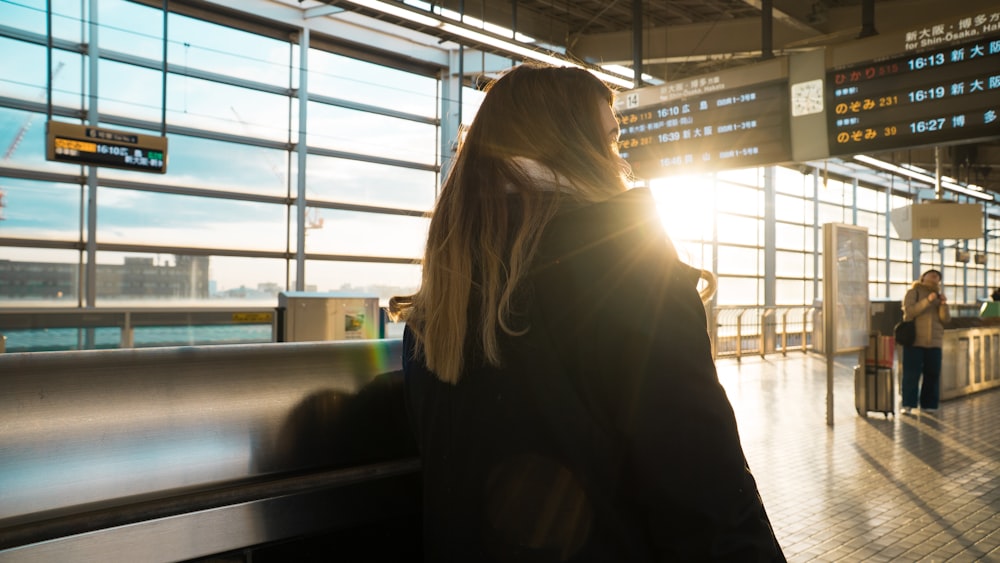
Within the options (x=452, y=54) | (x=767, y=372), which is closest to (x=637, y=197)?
(x=767, y=372)

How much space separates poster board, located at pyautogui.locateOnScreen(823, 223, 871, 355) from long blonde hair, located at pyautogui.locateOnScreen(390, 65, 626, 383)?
7.02 meters

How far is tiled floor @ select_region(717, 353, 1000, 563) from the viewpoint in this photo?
4.05m

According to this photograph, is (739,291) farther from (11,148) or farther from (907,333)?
(11,148)

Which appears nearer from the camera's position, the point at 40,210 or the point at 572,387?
the point at 572,387

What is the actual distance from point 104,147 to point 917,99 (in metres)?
9.02

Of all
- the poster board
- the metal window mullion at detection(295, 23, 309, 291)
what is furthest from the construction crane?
the poster board

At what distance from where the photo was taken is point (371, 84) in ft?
46.5

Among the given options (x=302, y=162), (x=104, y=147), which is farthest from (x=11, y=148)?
(x=302, y=162)

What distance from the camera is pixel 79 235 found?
1112cm

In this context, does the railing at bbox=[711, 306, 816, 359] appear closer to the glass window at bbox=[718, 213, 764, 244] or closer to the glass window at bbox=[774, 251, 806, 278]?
the glass window at bbox=[774, 251, 806, 278]

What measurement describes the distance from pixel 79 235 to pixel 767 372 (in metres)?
11.7

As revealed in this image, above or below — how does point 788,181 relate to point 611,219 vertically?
above

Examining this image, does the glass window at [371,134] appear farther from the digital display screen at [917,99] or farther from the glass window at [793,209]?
the glass window at [793,209]

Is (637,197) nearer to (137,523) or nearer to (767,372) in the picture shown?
(137,523)
